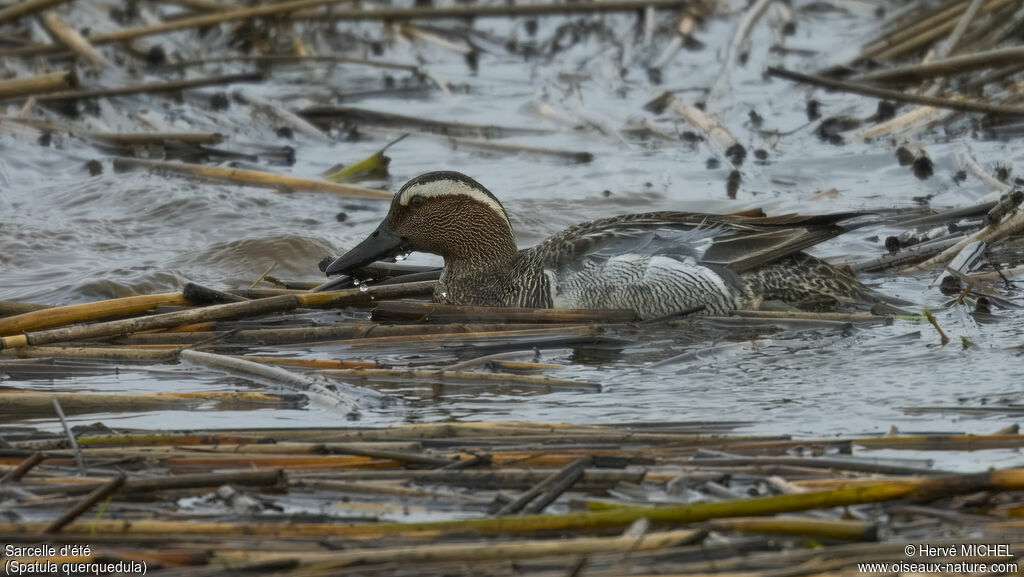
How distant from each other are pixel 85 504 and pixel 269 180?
528cm

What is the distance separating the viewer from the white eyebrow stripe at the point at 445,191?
6.49 metres

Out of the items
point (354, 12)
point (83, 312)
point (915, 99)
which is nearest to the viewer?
point (83, 312)

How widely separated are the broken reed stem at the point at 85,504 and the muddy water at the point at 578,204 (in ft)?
3.46

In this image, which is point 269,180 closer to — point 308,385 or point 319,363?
point 319,363

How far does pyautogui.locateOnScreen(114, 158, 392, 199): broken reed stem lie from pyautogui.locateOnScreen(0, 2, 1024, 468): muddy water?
0.07 meters

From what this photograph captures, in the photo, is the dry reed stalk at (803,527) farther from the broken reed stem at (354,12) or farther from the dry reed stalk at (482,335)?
the broken reed stem at (354,12)

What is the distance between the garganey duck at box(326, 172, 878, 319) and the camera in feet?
19.9

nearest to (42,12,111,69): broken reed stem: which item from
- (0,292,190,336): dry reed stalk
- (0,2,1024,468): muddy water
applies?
(0,2,1024,468): muddy water

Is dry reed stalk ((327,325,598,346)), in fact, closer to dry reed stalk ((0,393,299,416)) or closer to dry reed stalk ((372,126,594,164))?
dry reed stalk ((0,393,299,416))

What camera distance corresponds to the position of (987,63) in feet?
28.8

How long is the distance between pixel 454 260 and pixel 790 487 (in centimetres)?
329

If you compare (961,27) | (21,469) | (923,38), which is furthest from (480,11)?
(21,469)

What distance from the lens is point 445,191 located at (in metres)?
6.52

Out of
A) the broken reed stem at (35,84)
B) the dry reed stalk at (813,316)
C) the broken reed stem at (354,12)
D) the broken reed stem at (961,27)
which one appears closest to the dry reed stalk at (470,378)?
the dry reed stalk at (813,316)
